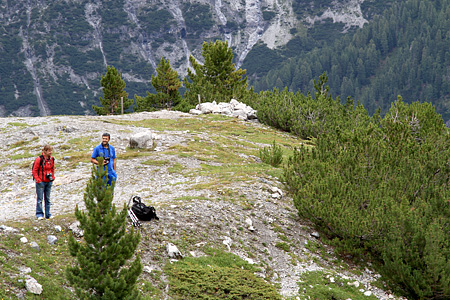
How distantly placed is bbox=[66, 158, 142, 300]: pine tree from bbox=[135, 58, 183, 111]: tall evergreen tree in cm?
6134

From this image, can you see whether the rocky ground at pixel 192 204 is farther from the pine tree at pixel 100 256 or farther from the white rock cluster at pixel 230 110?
the white rock cluster at pixel 230 110

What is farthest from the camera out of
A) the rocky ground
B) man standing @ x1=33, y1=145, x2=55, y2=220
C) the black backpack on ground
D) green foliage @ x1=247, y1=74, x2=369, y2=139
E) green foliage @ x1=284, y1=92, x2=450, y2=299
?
green foliage @ x1=247, y1=74, x2=369, y2=139

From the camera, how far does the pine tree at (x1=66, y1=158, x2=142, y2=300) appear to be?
887 cm

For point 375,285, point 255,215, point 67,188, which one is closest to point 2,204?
point 67,188

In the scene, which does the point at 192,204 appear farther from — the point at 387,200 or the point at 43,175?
the point at 387,200

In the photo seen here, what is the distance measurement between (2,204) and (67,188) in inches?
110

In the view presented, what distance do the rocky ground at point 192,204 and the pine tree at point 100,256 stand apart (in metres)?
3.01

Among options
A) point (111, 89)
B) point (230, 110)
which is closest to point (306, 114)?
point (230, 110)

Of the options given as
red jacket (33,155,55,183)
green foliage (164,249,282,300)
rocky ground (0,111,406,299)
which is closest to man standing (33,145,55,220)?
red jacket (33,155,55,183)

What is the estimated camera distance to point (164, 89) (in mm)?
72438

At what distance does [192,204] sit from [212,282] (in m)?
4.84

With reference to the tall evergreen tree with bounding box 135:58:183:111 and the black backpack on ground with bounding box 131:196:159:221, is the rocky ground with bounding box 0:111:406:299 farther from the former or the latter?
the tall evergreen tree with bounding box 135:58:183:111

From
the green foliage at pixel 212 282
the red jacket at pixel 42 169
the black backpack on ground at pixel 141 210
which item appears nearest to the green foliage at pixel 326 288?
the green foliage at pixel 212 282

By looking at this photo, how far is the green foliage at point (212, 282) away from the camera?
38.1 feet
